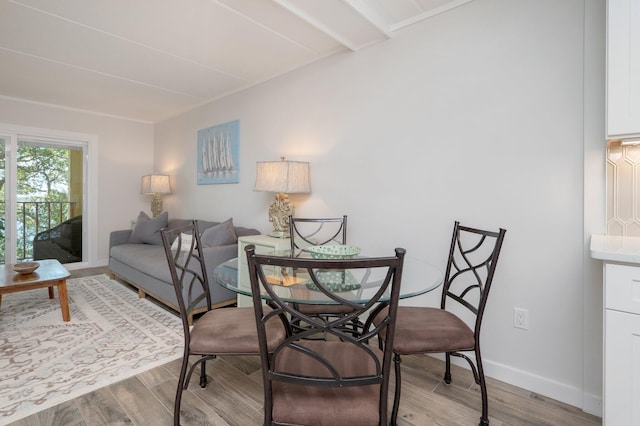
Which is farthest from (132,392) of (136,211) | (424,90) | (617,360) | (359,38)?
(136,211)

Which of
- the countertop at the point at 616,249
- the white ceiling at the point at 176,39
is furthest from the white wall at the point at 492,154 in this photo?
the white ceiling at the point at 176,39

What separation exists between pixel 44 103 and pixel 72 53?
A: 2.18 m

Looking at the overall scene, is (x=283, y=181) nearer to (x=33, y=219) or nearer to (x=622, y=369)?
(x=622, y=369)

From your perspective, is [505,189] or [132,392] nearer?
[132,392]

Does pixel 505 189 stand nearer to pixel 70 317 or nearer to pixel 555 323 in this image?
pixel 555 323

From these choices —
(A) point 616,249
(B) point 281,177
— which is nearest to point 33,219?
(B) point 281,177

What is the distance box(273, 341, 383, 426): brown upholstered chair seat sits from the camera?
1.01m

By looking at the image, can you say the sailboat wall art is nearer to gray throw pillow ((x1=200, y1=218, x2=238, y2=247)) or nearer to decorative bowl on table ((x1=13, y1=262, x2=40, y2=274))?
gray throw pillow ((x1=200, y1=218, x2=238, y2=247))

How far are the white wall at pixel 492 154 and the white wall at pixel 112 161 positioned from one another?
12.2 feet

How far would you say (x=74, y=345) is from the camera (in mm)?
2357

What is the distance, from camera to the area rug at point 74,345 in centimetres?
182

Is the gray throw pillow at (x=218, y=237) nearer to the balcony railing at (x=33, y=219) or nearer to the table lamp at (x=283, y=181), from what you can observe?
the table lamp at (x=283, y=181)

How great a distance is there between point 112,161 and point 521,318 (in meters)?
5.52

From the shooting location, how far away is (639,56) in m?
1.31
